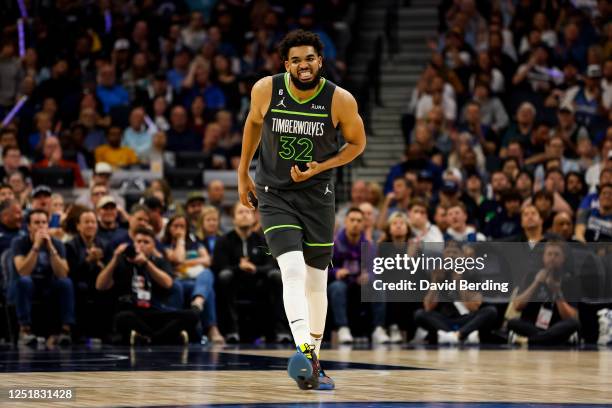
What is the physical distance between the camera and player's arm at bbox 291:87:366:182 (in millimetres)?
7016

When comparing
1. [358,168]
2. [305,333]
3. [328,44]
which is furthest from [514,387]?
[328,44]

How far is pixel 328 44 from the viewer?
18734 mm

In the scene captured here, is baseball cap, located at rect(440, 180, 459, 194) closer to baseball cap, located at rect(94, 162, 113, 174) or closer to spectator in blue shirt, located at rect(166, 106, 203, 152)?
spectator in blue shirt, located at rect(166, 106, 203, 152)

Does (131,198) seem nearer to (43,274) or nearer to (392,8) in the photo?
(43,274)

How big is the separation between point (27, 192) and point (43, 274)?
7.04 feet

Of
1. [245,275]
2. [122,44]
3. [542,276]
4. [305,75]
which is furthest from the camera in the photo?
[122,44]

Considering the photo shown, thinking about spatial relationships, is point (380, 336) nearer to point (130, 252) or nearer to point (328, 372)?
point (130, 252)

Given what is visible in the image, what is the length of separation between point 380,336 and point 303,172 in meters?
Answer: 5.95

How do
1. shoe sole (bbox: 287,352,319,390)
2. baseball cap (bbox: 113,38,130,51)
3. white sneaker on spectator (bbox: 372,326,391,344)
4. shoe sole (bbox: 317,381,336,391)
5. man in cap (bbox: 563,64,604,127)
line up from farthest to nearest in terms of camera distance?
1. baseball cap (bbox: 113,38,130,51)
2. man in cap (bbox: 563,64,604,127)
3. white sneaker on spectator (bbox: 372,326,391,344)
4. shoe sole (bbox: 317,381,336,391)
5. shoe sole (bbox: 287,352,319,390)

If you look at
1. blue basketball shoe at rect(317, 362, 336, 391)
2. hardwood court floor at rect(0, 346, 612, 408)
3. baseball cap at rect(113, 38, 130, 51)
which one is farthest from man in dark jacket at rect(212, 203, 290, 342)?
Result: baseball cap at rect(113, 38, 130, 51)

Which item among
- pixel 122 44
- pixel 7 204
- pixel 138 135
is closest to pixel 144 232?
pixel 7 204

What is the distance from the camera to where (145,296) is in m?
11.9

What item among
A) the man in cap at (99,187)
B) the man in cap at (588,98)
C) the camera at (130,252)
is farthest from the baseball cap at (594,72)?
the camera at (130,252)

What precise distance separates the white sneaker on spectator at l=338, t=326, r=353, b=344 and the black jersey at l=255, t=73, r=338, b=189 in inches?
218
